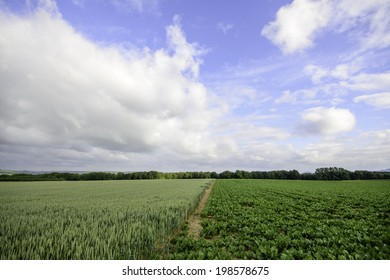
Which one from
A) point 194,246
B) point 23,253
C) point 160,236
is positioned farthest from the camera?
point 160,236

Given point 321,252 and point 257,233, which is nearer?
point 321,252

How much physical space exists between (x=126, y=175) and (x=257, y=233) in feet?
427

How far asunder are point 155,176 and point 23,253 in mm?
140869

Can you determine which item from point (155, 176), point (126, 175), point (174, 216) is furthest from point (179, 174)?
point (174, 216)

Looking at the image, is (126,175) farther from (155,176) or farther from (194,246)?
(194,246)

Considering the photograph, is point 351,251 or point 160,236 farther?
point 160,236

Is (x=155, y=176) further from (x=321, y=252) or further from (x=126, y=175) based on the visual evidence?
(x=321, y=252)
